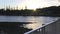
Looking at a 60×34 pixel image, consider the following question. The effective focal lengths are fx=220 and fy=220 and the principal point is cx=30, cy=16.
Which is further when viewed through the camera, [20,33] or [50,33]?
[20,33]

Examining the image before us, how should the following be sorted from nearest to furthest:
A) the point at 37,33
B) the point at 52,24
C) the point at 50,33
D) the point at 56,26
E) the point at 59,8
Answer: the point at 37,33
the point at 50,33
the point at 52,24
the point at 56,26
the point at 59,8

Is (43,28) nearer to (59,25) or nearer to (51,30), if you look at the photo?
(51,30)

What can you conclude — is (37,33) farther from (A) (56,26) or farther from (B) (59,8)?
(B) (59,8)

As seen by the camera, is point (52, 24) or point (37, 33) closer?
point (37, 33)

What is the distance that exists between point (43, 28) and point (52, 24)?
1.51m

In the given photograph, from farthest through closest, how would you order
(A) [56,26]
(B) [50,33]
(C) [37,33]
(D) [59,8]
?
(D) [59,8]
(A) [56,26]
(B) [50,33]
(C) [37,33]

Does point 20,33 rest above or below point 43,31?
below

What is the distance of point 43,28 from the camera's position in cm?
593

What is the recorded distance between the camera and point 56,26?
787 centimetres

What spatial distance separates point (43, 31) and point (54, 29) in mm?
1564

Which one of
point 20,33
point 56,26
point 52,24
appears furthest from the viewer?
point 20,33

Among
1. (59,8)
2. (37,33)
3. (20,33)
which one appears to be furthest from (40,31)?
(59,8)

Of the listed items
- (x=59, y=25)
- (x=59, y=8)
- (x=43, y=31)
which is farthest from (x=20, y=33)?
(x=43, y=31)

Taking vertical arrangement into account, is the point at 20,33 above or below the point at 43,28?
below
